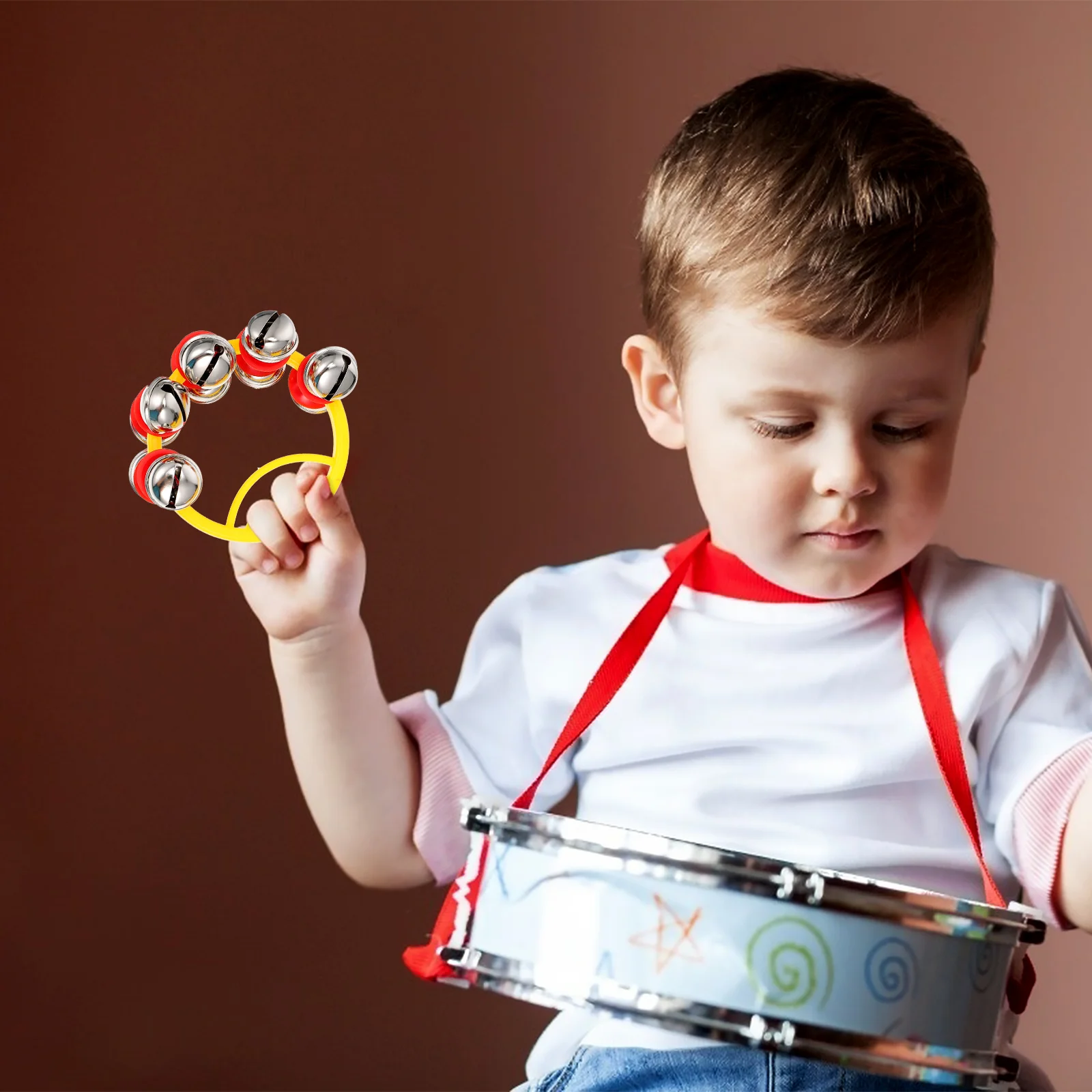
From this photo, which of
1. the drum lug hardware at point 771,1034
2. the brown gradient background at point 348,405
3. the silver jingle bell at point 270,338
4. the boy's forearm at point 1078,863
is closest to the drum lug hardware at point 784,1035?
the drum lug hardware at point 771,1034

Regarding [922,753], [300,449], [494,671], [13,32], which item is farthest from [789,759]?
[13,32]

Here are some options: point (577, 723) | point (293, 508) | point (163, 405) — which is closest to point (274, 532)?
point (293, 508)

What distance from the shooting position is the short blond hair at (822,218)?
1015 mm

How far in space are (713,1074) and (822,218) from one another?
521 millimetres

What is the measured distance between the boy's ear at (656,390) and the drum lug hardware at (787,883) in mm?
379

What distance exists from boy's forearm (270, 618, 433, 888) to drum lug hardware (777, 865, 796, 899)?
384 millimetres

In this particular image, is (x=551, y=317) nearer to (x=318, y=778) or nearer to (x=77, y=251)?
(x=77, y=251)

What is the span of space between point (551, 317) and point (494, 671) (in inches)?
20.9

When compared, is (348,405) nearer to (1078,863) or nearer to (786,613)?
(786,613)

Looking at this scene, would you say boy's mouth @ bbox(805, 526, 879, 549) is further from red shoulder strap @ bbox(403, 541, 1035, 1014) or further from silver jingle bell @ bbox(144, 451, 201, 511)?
silver jingle bell @ bbox(144, 451, 201, 511)

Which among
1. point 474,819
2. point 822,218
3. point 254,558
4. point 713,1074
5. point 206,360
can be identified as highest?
point 822,218

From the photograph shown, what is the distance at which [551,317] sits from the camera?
1646mm

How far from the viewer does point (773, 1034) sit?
2.83 ft

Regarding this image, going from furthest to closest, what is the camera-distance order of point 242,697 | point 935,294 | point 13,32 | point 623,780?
Answer: 1. point 242,697
2. point 13,32
3. point 623,780
4. point 935,294
